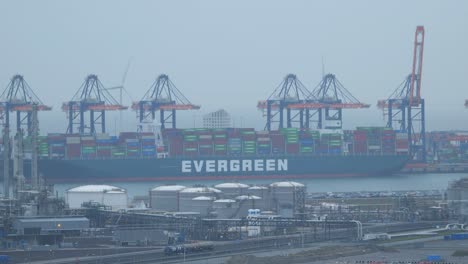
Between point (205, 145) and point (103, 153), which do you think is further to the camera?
point (205, 145)

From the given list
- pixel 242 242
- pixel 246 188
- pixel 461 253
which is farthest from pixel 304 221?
pixel 246 188

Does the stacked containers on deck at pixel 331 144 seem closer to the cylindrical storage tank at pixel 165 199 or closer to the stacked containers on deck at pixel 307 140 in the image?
the stacked containers on deck at pixel 307 140

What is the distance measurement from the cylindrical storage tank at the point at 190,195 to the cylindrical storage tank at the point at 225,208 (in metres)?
1.03

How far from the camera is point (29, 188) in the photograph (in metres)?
19.2

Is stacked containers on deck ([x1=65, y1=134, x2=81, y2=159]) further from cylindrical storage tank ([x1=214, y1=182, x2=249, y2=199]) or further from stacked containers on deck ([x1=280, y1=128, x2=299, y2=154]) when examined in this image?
cylindrical storage tank ([x1=214, y1=182, x2=249, y2=199])

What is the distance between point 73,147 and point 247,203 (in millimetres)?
15631

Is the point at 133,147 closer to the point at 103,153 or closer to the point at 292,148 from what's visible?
the point at 103,153

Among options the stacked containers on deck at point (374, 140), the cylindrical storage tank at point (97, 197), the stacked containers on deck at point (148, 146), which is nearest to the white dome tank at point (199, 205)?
the cylindrical storage tank at point (97, 197)

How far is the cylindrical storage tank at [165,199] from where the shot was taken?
20688 millimetres

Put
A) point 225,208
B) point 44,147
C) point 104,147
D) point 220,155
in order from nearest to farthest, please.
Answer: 1. point 225,208
2. point 44,147
3. point 104,147
4. point 220,155

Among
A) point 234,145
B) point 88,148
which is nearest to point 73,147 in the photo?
point 88,148

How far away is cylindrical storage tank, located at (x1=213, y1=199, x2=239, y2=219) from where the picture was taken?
18.6 metres

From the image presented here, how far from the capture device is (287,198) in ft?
67.4

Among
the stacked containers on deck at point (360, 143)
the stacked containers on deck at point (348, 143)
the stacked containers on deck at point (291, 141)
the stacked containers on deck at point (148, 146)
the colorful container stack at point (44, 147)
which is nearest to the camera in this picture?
the colorful container stack at point (44, 147)
